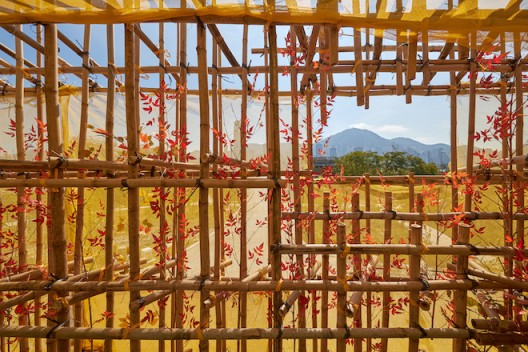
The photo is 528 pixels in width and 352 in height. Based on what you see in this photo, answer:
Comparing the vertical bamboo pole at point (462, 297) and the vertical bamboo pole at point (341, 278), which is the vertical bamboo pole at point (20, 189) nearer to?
the vertical bamboo pole at point (341, 278)

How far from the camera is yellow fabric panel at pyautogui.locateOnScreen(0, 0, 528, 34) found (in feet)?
5.51

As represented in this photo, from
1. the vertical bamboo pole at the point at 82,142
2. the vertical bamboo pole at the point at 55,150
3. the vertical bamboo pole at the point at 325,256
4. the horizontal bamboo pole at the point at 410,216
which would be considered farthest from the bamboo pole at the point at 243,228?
the vertical bamboo pole at the point at 82,142

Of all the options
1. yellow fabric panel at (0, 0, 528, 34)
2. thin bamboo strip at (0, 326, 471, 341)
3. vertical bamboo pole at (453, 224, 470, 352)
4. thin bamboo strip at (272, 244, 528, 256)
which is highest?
yellow fabric panel at (0, 0, 528, 34)

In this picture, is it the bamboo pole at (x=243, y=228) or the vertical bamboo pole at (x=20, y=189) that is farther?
the vertical bamboo pole at (x=20, y=189)

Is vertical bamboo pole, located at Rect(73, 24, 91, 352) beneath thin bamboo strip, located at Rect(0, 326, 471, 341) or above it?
above

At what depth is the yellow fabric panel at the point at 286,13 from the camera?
1.68 meters

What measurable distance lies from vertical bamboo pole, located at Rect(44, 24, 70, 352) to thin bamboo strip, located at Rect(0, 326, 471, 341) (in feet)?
0.55

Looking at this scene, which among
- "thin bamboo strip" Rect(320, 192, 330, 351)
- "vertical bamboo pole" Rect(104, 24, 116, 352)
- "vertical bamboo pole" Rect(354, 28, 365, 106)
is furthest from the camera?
"thin bamboo strip" Rect(320, 192, 330, 351)

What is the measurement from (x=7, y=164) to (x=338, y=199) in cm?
327

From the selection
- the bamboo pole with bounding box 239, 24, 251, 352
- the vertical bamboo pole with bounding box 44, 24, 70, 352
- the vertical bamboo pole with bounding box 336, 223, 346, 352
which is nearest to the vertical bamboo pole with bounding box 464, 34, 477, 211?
the vertical bamboo pole with bounding box 336, 223, 346, 352

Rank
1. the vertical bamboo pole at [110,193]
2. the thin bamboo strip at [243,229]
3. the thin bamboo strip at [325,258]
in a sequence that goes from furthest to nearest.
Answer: the thin bamboo strip at [243,229] < the thin bamboo strip at [325,258] < the vertical bamboo pole at [110,193]

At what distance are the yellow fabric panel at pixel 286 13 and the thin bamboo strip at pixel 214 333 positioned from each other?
2.23 metres

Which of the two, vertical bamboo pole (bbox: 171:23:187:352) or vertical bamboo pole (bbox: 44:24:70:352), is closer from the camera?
vertical bamboo pole (bbox: 44:24:70:352)

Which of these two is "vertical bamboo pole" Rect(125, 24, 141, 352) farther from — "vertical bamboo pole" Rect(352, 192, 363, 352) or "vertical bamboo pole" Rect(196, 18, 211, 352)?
"vertical bamboo pole" Rect(352, 192, 363, 352)
